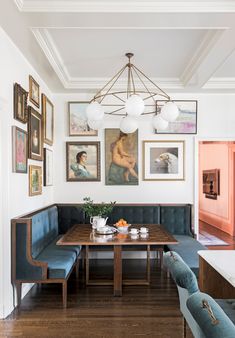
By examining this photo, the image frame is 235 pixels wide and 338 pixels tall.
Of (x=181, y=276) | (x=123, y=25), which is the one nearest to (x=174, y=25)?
(x=123, y=25)

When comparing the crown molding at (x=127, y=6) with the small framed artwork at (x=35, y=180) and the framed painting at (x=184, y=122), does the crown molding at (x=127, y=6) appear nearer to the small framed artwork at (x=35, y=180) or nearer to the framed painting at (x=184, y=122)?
the small framed artwork at (x=35, y=180)

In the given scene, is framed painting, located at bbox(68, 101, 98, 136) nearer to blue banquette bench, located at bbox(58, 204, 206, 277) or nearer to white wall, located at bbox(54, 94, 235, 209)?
white wall, located at bbox(54, 94, 235, 209)

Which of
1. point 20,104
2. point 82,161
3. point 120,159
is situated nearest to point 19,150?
point 20,104

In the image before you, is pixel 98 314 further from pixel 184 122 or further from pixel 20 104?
pixel 184 122

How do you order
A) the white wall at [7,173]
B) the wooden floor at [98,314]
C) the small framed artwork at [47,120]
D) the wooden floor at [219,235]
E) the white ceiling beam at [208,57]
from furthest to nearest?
the wooden floor at [219,235]
the small framed artwork at [47,120]
the white ceiling beam at [208,57]
the white wall at [7,173]
the wooden floor at [98,314]

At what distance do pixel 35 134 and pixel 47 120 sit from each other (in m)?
0.81

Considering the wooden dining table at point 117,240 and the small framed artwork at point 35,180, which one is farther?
the small framed artwork at point 35,180

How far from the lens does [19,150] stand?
3.58 meters

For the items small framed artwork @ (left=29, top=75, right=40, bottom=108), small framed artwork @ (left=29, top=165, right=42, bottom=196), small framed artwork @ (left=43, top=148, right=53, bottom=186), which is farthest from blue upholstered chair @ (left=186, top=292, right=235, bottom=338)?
small framed artwork @ (left=43, top=148, right=53, bottom=186)

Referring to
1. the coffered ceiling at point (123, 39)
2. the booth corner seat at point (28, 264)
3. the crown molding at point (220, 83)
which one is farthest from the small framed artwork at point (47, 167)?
the crown molding at point (220, 83)

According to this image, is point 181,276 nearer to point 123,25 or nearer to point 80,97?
point 123,25

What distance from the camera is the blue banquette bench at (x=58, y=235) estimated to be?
3395 millimetres

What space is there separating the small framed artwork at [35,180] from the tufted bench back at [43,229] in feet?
0.98

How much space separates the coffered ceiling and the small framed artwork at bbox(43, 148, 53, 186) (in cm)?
110
